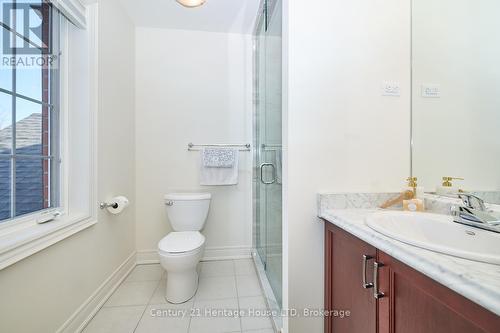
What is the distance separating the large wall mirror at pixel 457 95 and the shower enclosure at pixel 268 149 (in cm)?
70

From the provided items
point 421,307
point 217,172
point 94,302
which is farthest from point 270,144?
point 94,302

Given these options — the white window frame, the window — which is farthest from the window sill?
the window

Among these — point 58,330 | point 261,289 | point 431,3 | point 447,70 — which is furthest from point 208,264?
point 431,3

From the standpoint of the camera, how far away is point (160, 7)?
1866 mm

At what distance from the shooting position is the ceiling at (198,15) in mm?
1835

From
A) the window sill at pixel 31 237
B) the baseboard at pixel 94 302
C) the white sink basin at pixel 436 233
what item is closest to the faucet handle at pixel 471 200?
the white sink basin at pixel 436 233

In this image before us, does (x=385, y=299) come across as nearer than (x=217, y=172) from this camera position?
Yes

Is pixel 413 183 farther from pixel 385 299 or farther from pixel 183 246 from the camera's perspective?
pixel 183 246

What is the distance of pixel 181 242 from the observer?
5.36ft

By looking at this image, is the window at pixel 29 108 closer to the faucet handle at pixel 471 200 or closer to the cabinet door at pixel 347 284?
the cabinet door at pixel 347 284

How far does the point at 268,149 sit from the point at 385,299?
3.76ft

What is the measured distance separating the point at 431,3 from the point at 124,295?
2.61 m

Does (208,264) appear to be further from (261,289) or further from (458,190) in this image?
(458,190)

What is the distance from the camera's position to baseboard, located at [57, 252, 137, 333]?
1.23 metres
